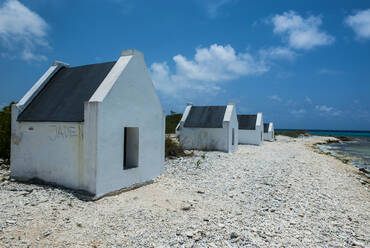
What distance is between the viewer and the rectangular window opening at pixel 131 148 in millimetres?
9398

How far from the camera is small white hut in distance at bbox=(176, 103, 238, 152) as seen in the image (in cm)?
2134

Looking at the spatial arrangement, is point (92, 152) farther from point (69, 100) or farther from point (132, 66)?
point (132, 66)

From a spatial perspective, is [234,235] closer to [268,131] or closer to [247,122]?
[247,122]

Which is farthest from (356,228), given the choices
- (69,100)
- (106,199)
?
(69,100)

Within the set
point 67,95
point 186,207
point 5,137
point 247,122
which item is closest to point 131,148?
point 67,95

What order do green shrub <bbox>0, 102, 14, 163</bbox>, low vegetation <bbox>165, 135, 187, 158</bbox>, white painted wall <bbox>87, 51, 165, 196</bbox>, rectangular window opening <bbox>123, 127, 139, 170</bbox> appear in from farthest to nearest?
low vegetation <bbox>165, 135, 187, 158</bbox> < green shrub <bbox>0, 102, 14, 163</bbox> < rectangular window opening <bbox>123, 127, 139, 170</bbox> < white painted wall <bbox>87, 51, 165, 196</bbox>

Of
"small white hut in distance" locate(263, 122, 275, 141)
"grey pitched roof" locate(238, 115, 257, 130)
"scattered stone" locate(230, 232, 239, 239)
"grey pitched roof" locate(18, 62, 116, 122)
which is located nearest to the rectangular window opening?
"grey pitched roof" locate(18, 62, 116, 122)

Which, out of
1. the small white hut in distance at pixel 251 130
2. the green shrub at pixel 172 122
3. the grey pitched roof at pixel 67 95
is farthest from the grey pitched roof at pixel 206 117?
the green shrub at pixel 172 122

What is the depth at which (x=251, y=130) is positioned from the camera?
110 ft

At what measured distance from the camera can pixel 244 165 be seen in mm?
15383

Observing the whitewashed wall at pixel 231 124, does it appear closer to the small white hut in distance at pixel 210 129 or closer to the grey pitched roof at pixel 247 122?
the small white hut in distance at pixel 210 129

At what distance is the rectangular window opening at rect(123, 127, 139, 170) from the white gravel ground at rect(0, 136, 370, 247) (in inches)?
42.2

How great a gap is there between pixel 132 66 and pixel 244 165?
979 cm

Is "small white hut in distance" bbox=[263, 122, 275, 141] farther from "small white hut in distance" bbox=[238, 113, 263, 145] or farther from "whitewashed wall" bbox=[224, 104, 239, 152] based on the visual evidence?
"whitewashed wall" bbox=[224, 104, 239, 152]
